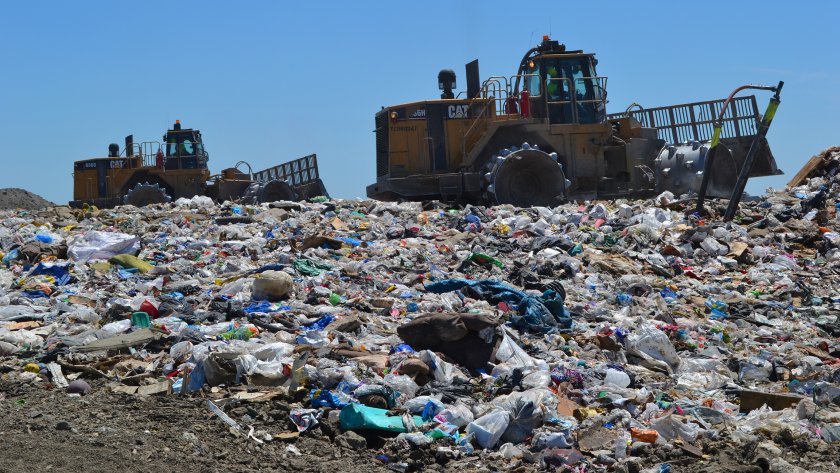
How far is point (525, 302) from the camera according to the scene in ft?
24.1

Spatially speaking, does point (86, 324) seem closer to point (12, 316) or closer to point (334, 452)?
point (12, 316)

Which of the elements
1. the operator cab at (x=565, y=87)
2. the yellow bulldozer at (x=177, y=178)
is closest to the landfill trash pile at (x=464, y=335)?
the operator cab at (x=565, y=87)

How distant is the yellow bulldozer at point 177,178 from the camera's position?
20.5m

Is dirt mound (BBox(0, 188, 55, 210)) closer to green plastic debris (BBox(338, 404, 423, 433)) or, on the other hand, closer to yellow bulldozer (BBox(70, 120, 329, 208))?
yellow bulldozer (BBox(70, 120, 329, 208))

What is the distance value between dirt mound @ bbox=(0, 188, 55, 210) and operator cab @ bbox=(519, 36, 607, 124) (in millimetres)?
23400

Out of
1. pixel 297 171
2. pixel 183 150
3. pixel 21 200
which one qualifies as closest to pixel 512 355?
pixel 297 171

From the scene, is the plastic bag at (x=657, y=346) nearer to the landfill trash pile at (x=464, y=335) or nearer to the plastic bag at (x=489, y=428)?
the landfill trash pile at (x=464, y=335)

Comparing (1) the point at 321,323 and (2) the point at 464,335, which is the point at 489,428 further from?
(1) the point at 321,323

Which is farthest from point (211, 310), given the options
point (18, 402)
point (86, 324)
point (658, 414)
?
point (658, 414)

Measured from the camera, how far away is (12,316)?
731 centimetres

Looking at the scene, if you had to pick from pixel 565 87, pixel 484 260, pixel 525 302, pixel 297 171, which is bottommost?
pixel 525 302

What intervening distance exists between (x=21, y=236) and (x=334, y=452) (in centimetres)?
836

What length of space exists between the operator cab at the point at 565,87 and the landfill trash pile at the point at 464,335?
277 centimetres

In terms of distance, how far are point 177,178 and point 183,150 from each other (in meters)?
0.65
